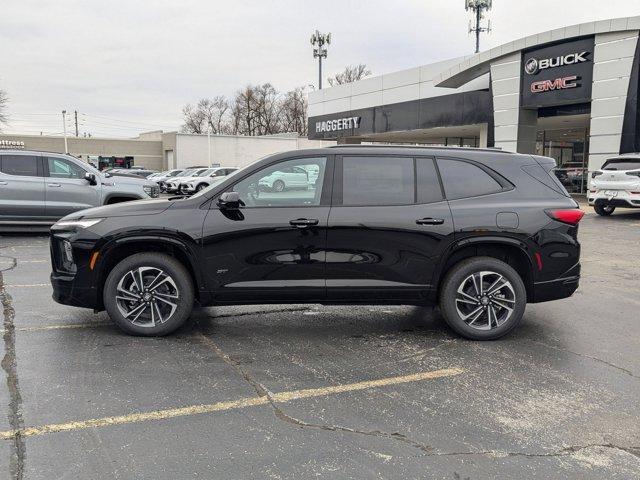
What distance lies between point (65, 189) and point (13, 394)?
364 inches

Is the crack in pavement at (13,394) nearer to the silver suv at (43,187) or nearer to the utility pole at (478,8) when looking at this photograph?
the silver suv at (43,187)

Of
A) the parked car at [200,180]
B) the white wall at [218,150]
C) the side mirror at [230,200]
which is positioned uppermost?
the white wall at [218,150]

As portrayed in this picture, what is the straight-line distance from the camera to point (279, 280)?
5.09 metres

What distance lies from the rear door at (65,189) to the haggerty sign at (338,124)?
2430cm

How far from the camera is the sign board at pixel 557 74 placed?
20.8 metres

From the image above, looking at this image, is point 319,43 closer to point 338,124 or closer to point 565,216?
point 338,124

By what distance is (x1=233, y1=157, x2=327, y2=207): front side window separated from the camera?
5145mm

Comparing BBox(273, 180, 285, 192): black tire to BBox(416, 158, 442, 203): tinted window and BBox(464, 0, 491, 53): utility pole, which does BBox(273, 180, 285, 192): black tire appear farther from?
BBox(464, 0, 491, 53): utility pole

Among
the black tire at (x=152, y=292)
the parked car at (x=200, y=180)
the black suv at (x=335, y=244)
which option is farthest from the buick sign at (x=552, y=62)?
the black tire at (x=152, y=292)

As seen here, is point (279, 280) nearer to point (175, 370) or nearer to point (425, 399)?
point (175, 370)

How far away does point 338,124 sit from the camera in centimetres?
3662

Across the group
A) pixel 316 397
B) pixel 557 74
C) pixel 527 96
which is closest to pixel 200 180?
pixel 527 96

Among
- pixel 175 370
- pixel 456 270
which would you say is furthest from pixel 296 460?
pixel 456 270

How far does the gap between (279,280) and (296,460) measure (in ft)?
7.08
